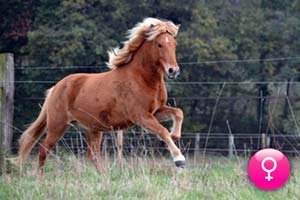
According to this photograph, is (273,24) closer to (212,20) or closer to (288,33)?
(288,33)

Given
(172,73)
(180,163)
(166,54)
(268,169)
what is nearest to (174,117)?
(172,73)

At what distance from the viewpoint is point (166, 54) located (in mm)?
8766

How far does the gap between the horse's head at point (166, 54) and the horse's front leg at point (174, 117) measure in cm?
42

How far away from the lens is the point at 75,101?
9.45m

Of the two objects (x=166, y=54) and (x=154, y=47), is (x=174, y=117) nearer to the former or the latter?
(x=166, y=54)

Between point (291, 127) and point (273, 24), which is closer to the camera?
point (291, 127)

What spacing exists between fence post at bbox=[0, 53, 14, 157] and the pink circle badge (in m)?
3.46

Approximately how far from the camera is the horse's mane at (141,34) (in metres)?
8.95

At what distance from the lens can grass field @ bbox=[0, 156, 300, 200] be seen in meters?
6.38

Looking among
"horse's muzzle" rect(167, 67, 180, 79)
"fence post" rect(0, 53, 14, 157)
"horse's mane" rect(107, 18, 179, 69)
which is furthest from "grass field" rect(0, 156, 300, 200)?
"horse's mane" rect(107, 18, 179, 69)

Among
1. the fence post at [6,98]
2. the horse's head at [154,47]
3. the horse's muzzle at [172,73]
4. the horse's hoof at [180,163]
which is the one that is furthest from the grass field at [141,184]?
the horse's head at [154,47]

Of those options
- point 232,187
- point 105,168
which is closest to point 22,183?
point 105,168

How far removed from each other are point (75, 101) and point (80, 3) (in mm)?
17600

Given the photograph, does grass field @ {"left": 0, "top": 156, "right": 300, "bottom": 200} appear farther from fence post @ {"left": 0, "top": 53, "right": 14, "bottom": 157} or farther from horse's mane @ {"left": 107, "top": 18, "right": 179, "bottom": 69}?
horse's mane @ {"left": 107, "top": 18, "right": 179, "bottom": 69}
